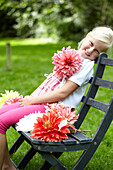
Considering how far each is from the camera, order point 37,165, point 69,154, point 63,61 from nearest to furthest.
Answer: point 63,61 → point 37,165 → point 69,154

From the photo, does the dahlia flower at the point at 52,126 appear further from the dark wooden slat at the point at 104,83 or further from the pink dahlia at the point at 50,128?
the dark wooden slat at the point at 104,83

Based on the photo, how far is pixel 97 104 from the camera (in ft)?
8.60

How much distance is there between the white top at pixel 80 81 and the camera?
264 centimetres

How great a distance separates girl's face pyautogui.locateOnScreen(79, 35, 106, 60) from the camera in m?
2.79

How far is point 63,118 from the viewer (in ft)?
7.56

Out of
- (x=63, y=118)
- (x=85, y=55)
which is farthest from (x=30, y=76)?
(x=63, y=118)

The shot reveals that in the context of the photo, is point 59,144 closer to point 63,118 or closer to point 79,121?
point 63,118

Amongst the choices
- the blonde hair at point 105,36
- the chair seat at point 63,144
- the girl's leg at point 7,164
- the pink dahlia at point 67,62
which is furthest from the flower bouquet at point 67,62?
the girl's leg at point 7,164

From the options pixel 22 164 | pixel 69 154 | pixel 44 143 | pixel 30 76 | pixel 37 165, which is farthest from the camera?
pixel 30 76

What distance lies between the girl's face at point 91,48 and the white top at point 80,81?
10cm

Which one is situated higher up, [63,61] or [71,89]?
[63,61]

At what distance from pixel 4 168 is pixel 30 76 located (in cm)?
603

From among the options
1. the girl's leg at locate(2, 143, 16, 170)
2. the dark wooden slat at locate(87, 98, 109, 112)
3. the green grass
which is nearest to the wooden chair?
the dark wooden slat at locate(87, 98, 109, 112)

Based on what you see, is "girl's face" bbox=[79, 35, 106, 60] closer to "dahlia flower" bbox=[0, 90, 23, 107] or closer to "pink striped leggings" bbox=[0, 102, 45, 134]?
"pink striped leggings" bbox=[0, 102, 45, 134]
